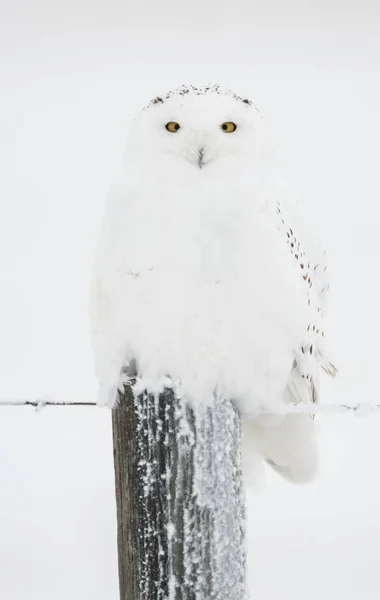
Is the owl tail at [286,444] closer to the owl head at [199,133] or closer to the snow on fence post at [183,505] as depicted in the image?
the snow on fence post at [183,505]

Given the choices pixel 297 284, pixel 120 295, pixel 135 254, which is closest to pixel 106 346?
pixel 120 295

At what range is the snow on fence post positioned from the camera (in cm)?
152

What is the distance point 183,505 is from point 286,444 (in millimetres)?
741

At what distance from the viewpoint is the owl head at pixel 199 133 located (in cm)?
193

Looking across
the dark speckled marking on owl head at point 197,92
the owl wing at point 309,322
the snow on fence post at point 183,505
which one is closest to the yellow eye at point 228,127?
the dark speckled marking on owl head at point 197,92

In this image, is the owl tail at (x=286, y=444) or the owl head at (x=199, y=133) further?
the owl tail at (x=286, y=444)

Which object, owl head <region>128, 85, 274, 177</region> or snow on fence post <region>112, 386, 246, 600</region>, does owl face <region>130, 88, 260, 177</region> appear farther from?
snow on fence post <region>112, 386, 246, 600</region>

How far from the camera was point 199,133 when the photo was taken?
195 cm

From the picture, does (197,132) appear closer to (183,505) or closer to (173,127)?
(173,127)

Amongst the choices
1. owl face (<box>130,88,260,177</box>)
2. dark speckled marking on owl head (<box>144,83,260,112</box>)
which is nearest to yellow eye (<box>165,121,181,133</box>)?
owl face (<box>130,88,260,177</box>)

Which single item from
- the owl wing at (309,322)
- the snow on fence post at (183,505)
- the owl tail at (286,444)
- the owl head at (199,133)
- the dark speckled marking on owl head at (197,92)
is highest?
the dark speckled marking on owl head at (197,92)

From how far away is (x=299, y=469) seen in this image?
2.23 meters

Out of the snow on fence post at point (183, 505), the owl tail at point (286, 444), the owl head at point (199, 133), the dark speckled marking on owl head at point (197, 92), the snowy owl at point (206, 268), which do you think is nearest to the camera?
the snow on fence post at point (183, 505)

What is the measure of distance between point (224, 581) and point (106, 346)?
29.1 inches
